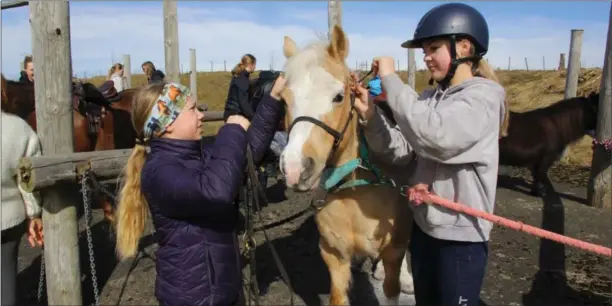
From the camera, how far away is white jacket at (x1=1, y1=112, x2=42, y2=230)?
249cm

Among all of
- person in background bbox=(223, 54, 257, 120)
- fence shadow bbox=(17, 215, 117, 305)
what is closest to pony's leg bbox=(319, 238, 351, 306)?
fence shadow bbox=(17, 215, 117, 305)

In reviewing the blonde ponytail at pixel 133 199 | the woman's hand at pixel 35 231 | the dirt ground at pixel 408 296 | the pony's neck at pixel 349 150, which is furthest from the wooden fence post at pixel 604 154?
the woman's hand at pixel 35 231

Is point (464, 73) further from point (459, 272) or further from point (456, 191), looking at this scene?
point (459, 272)

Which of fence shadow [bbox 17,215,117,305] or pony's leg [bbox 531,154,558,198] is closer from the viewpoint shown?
fence shadow [bbox 17,215,117,305]

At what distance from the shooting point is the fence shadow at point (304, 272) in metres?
3.91

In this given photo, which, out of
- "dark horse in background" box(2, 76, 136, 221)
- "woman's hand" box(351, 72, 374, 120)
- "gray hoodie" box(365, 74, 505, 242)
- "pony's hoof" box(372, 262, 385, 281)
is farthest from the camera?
"dark horse in background" box(2, 76, 136, 221)

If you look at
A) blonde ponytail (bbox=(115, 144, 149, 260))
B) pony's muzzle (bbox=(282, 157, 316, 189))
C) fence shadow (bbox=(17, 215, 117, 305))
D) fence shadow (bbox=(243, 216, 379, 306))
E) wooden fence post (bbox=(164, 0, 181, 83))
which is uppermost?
wooden fence post (bbox=(164, 0, 181, 83))

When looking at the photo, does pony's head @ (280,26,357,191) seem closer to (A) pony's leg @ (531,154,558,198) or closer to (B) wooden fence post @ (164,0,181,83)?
(B) wooden fence post @ (164,0,181,83)

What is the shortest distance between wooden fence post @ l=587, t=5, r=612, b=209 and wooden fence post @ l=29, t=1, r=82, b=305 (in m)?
6.22

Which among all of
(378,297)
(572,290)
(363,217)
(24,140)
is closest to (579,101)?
(572,290)

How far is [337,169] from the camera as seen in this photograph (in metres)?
2.52

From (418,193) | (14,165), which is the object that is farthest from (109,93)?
(418,193)

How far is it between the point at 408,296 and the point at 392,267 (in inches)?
38.7

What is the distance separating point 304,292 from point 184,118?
2444 mm
